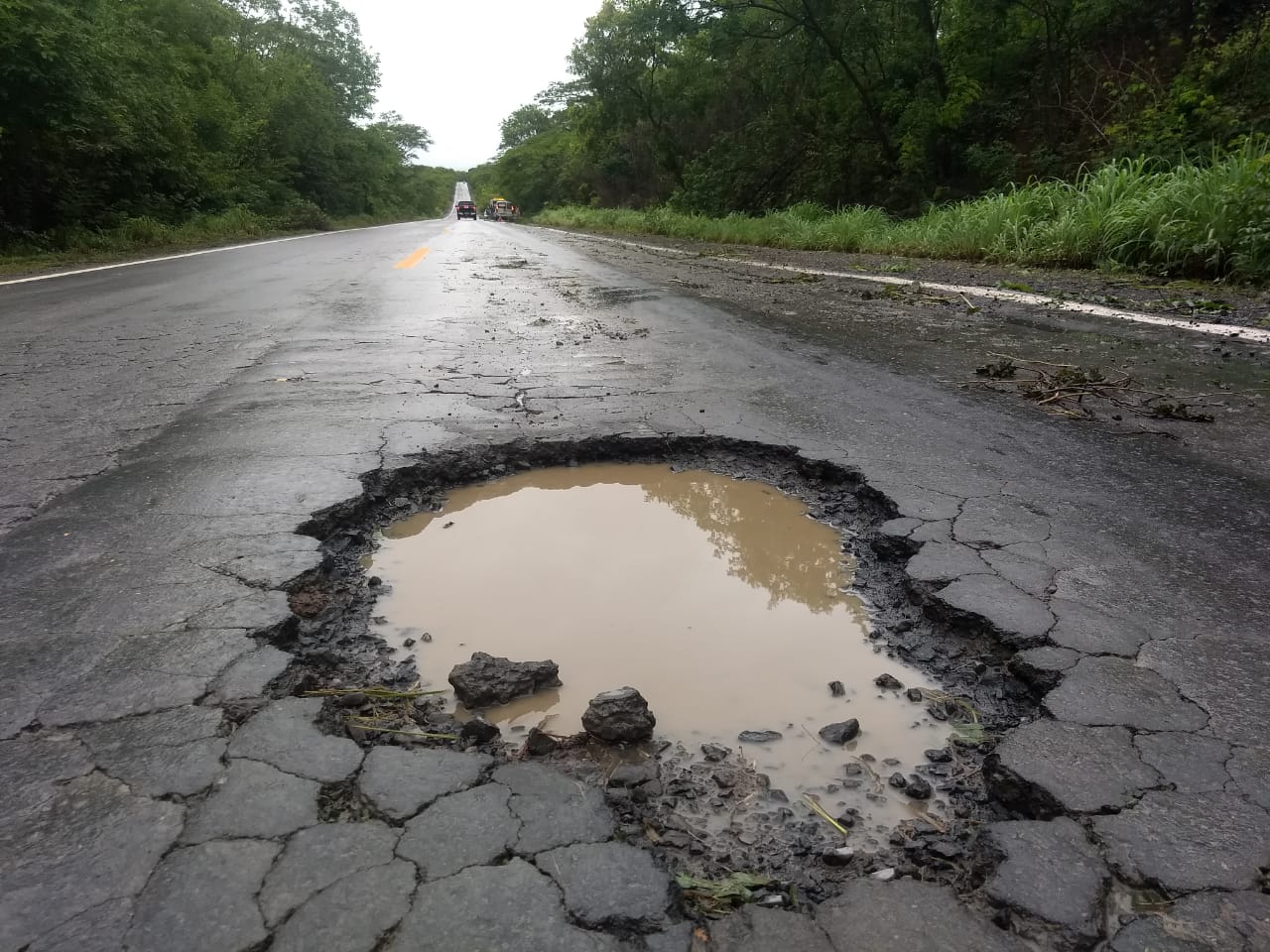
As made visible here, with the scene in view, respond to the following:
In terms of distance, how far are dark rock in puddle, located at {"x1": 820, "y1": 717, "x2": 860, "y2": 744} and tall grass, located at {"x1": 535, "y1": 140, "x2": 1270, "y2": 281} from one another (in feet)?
20.9

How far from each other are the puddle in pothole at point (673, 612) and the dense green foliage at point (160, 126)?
13.3 m

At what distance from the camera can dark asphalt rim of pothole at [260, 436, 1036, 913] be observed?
1.29 meters

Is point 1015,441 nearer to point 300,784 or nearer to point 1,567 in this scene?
point 300,784

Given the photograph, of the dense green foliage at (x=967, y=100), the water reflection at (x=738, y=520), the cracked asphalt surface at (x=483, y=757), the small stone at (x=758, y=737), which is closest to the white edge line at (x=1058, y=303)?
the cracked asphalt surface at (x=483, y=757)

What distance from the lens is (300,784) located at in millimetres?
1364

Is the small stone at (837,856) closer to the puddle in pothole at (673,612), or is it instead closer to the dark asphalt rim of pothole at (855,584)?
the dark asphalt rim of pothole at (855,584)

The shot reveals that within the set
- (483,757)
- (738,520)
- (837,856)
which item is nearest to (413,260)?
(738,520)

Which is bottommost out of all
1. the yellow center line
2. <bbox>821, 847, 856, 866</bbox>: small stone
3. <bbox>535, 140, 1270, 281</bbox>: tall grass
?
<bbox>821, 847, 856, 866</bbox>: small stone

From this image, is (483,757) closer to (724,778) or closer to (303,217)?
(724,778)

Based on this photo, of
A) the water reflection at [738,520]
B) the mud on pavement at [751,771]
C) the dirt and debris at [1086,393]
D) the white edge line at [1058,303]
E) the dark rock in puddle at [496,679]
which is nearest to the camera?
the mud on pavement at [751,771]

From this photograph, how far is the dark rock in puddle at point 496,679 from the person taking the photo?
175 centimetres

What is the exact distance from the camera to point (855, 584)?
2275 millimetres

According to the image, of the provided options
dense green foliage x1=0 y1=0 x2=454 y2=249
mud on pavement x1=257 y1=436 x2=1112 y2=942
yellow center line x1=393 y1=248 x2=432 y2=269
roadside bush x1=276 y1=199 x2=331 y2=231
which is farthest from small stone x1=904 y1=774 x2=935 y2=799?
roadside bush x1=276 y1=199 x2=331 y2=231

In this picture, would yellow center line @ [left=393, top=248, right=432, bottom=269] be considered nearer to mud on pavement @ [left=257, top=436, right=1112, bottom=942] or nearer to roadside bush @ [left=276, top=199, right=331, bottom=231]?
mud on pavement @ [left=257, top=436, right=1112, bottom=942]
